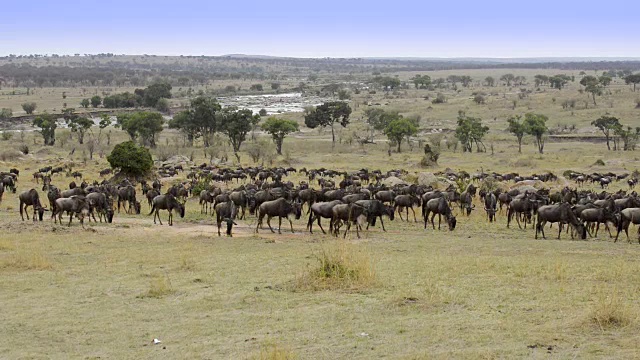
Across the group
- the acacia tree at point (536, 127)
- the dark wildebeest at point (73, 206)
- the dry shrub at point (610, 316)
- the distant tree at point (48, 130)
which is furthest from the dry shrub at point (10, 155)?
the dry shrub at point (610, 316)

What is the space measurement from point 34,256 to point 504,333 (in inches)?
470

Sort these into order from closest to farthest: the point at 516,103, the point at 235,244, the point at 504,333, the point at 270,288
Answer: the point at 504,333
the point at 270,288
the point at 235,244
the point at 516,103

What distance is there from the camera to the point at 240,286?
14.2 meters

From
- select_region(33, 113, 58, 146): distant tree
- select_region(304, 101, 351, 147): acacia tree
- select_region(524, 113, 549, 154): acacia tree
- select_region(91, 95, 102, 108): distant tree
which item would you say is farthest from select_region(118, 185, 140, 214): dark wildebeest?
select_region(91, 95, 102, 108): distant tree

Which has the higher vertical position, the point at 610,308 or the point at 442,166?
the point at 610,308

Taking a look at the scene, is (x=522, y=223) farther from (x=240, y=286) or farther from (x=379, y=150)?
(x=379, y=150)

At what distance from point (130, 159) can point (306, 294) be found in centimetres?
2926

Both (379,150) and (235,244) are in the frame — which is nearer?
(235,244)

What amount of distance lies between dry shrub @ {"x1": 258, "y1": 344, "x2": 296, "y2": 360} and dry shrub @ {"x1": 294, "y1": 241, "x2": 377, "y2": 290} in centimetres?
398

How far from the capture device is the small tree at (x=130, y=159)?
40.2 metres

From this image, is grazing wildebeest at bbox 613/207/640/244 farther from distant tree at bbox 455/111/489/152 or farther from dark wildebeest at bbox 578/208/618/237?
distant tree at bbox 455/111/489/152

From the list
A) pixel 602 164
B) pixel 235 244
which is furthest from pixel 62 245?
pixel 602 164

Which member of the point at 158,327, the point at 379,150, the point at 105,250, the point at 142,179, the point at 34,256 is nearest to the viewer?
the point at 158,327

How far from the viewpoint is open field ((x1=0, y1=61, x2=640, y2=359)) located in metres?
10.1
